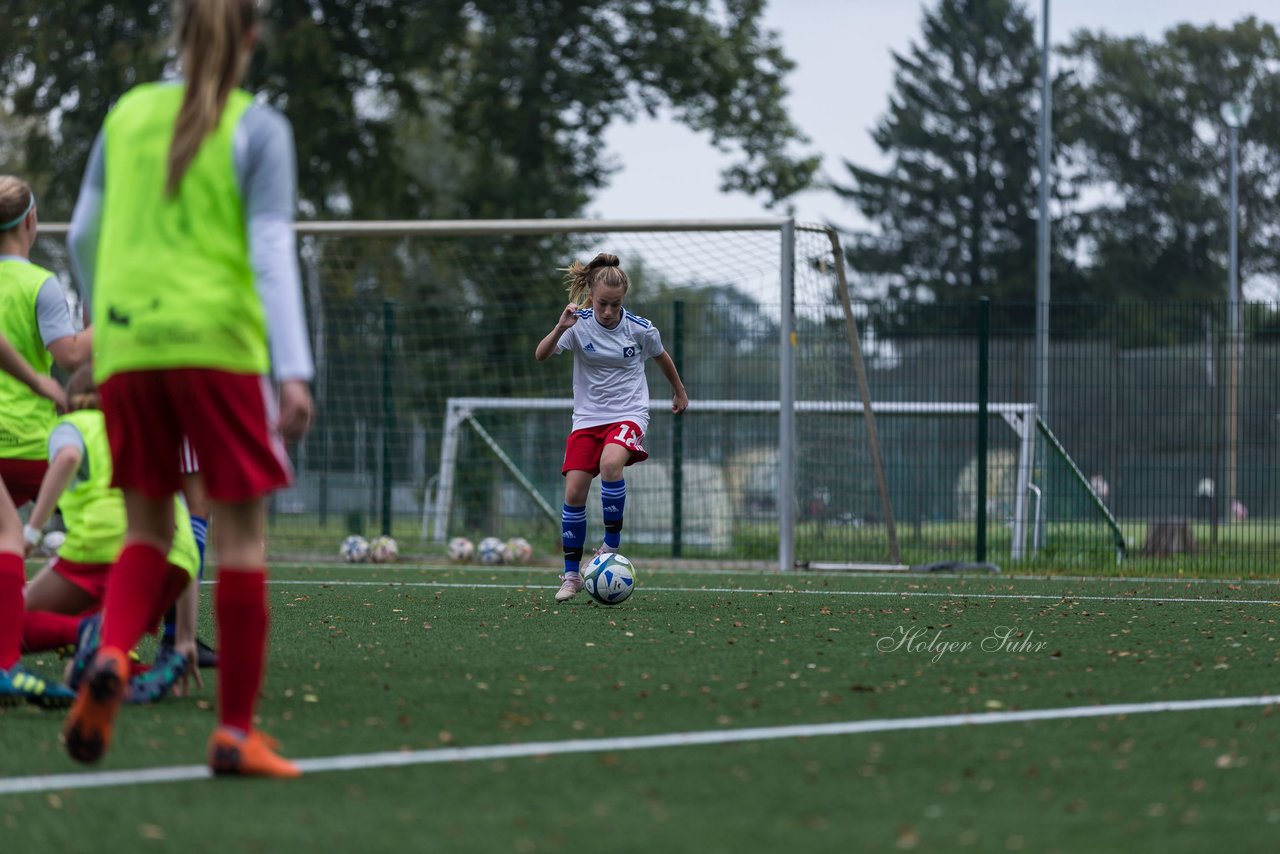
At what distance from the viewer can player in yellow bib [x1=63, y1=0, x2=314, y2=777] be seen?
3527 mm

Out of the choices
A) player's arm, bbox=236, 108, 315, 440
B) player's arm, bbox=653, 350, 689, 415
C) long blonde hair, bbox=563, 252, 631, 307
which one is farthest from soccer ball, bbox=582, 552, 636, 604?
player's arm, bbox=236, 108, 315, 440

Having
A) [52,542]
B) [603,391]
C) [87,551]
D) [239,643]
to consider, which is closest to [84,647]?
[87,551]

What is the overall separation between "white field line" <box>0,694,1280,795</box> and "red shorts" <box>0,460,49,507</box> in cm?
189

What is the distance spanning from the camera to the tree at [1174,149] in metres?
50.2

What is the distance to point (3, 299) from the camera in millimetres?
5129

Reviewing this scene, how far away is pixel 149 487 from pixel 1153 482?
10873 mm

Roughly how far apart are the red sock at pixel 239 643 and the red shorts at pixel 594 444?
15.9 ft

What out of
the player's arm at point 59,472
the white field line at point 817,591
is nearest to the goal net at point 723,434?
the white field line at point 817,591

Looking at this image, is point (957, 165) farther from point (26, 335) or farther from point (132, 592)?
point (132, 592)

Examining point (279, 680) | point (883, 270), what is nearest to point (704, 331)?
point (279, 680)

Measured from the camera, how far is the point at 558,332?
324 inches

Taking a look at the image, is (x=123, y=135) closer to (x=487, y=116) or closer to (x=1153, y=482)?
(x=1153, y=482)

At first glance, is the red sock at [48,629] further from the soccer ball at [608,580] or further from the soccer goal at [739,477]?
the soccer goal at [739,477]

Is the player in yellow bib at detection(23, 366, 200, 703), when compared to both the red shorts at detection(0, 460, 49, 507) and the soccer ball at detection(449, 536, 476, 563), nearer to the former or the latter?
the red shorts at detection(0, 460, 49, 507)
